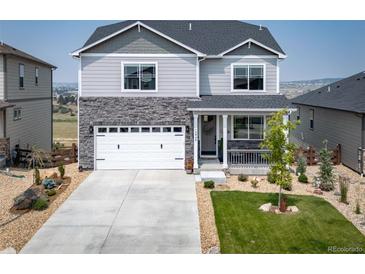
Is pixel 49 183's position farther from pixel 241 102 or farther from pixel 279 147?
pixel 241 102

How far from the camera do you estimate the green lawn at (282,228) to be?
9.73 metres

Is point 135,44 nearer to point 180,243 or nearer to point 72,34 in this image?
point 72,34

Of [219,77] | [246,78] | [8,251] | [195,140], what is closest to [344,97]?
[246,78]

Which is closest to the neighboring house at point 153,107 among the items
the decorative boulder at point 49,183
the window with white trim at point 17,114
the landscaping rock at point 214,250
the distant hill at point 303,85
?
the decorative boulder at point 49,183

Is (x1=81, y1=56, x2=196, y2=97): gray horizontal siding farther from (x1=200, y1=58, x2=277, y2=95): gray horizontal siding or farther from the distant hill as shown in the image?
the distant hill

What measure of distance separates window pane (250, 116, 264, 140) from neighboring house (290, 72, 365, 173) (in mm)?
3898

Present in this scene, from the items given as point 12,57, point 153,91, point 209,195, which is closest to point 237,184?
point 209,195

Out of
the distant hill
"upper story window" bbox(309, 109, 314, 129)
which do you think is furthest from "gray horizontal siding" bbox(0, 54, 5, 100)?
the distant hill

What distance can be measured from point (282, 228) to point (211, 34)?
1401 centimetres

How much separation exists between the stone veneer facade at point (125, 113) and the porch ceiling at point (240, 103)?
2.78 feet

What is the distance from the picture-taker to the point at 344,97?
72.7 ft

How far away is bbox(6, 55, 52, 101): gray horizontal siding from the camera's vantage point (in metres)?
20.5

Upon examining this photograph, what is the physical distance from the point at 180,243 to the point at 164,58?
35.3 feet
